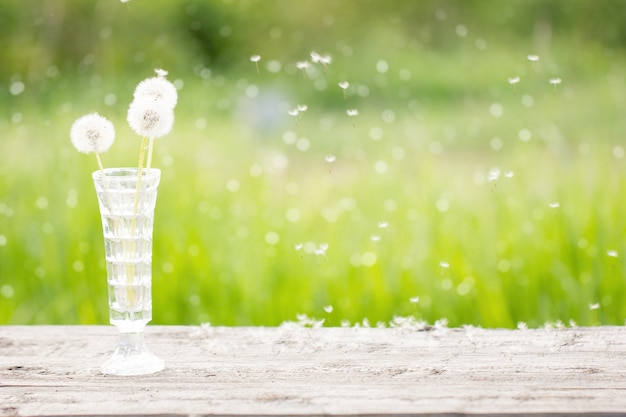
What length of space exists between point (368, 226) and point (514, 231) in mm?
568

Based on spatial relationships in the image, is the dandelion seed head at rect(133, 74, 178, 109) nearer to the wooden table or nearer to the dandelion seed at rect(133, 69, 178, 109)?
the dandelion seed at rect(133, 69, 178, 109)

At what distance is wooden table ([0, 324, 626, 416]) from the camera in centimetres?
131

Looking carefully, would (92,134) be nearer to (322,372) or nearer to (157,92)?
(157,92)

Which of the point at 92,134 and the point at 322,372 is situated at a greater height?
the point at 92,134

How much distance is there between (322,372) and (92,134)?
0.60 m

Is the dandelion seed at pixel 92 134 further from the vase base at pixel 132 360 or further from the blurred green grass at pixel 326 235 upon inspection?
the blurred green grass at pixel 326 235

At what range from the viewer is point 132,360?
152 cm

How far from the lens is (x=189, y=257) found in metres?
2.92

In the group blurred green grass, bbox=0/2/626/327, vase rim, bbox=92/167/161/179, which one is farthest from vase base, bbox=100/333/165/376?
blurred green grass, bbox=0/2/626/327

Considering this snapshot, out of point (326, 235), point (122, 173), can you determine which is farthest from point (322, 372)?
point (326, 235)

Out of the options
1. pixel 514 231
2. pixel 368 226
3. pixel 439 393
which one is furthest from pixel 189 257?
pixel 439 393

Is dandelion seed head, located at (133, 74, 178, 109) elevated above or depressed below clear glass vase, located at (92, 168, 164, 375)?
above

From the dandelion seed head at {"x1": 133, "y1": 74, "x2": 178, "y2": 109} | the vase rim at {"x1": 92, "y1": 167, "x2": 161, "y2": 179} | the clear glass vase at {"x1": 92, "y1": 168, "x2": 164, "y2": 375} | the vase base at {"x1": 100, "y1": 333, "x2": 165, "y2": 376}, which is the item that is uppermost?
the dandelion seed head at {"x1": 133, "y1": 74, "x2": 178, "y2": 109}

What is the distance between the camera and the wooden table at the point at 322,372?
51.6 inches
